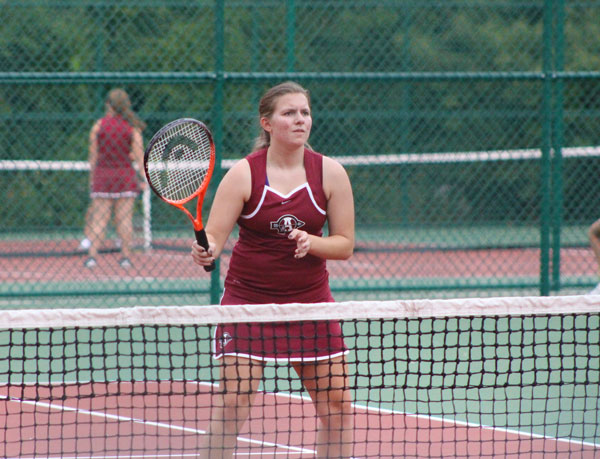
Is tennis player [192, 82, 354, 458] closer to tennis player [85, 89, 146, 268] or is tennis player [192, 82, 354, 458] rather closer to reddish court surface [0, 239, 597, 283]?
reddish court surface [0, 239, 597, 283]

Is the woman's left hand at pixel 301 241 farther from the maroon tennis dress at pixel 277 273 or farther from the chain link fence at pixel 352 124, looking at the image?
the chain link fence at pixel 352 124

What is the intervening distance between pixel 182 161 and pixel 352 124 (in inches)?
243

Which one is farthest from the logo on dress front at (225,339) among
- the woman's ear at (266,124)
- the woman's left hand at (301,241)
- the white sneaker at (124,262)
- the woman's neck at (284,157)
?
the white sneaker at (124,262)

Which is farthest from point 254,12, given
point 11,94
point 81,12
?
point 11,94

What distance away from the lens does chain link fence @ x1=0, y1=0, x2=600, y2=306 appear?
23.3 feet

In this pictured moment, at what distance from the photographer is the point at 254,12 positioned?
8.52 meters

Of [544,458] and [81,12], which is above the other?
[81,12]

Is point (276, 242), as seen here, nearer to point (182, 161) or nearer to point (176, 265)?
point (182, 161)

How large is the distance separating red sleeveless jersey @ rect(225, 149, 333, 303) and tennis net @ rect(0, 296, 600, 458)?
0.16 m

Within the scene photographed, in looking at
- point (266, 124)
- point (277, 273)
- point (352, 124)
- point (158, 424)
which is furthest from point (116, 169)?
point (277, 273)

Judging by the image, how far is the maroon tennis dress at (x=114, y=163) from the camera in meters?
7.52

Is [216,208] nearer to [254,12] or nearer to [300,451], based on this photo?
[300,451]

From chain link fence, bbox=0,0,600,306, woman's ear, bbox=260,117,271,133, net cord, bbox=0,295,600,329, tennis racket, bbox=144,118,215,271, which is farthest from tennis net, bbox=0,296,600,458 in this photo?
chain link fence, bbox=0,0,600,306

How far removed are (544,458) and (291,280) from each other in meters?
1.44
